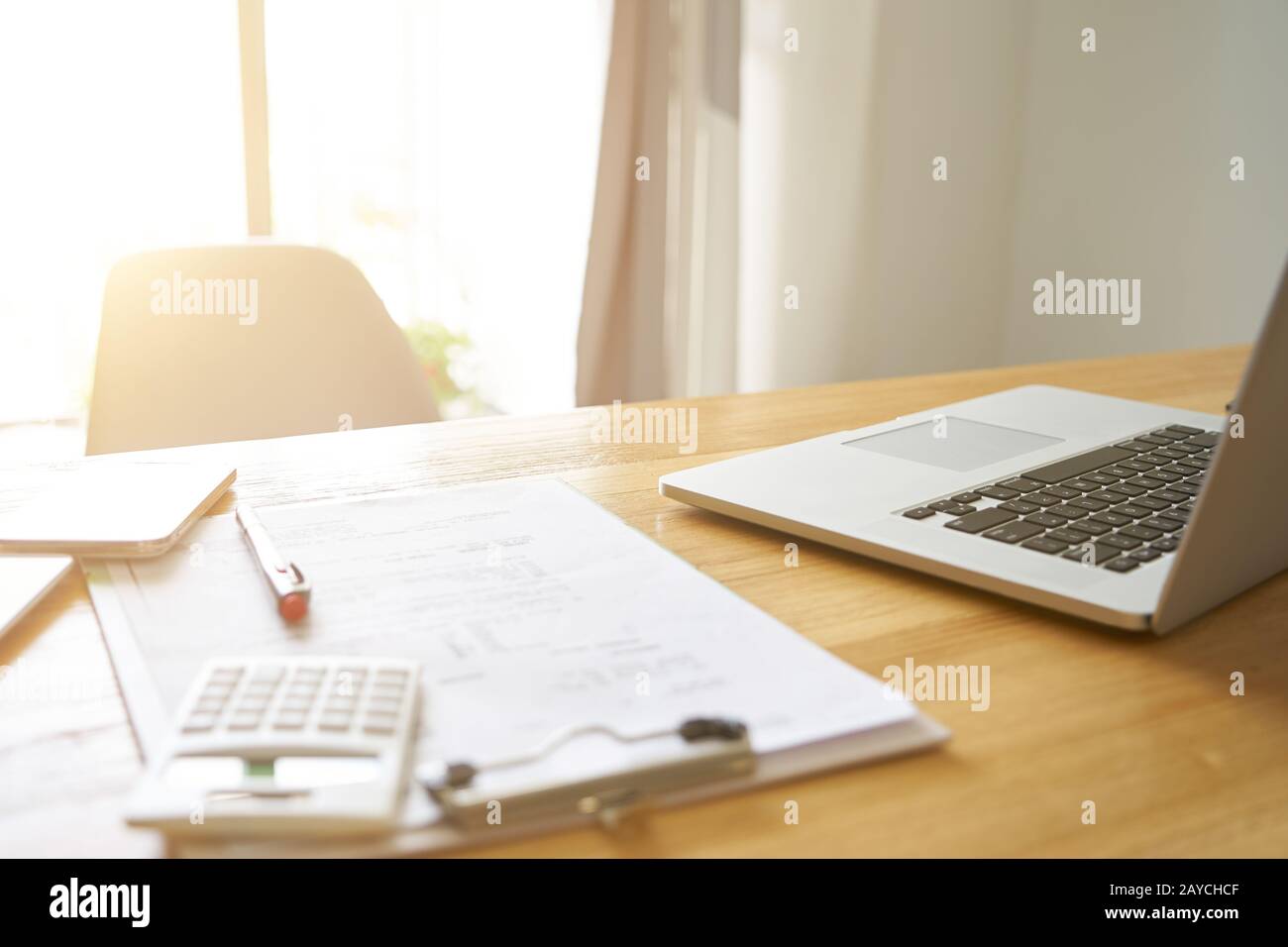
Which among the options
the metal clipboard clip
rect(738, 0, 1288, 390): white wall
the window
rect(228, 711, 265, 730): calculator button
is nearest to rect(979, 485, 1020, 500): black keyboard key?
the metal clipboard clip

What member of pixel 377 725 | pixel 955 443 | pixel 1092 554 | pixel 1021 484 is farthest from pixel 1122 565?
pixel 377 725

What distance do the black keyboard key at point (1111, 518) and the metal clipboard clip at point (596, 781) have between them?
1.02 feet

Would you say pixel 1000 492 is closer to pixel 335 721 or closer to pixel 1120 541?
pixel 1120 541

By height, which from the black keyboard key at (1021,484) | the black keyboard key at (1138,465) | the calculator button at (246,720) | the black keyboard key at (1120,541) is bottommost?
the calculator button at (246,720)

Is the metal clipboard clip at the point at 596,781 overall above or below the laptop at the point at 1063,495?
below

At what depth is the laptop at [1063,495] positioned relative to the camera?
0.50m

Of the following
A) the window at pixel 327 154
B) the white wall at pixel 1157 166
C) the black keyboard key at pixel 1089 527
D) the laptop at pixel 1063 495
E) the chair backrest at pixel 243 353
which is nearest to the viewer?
the laptop at pixel 1063 495

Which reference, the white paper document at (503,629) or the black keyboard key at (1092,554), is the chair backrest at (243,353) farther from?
the black keyboard key at (1092,554)

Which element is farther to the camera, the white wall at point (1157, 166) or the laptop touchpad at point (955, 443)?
the white wall at point (1157, 166)

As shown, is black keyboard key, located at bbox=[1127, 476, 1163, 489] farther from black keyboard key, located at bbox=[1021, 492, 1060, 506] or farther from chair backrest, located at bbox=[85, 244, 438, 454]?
chair backrest, located at bbox=[85, 244, 438, 454]

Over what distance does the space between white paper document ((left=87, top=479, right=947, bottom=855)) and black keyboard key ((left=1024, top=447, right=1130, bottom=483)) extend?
251mm

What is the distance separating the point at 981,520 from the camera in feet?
2.06

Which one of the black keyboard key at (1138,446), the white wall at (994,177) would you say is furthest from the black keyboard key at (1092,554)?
the white wall at (994,177)

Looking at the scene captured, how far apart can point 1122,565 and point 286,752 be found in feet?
1.34
